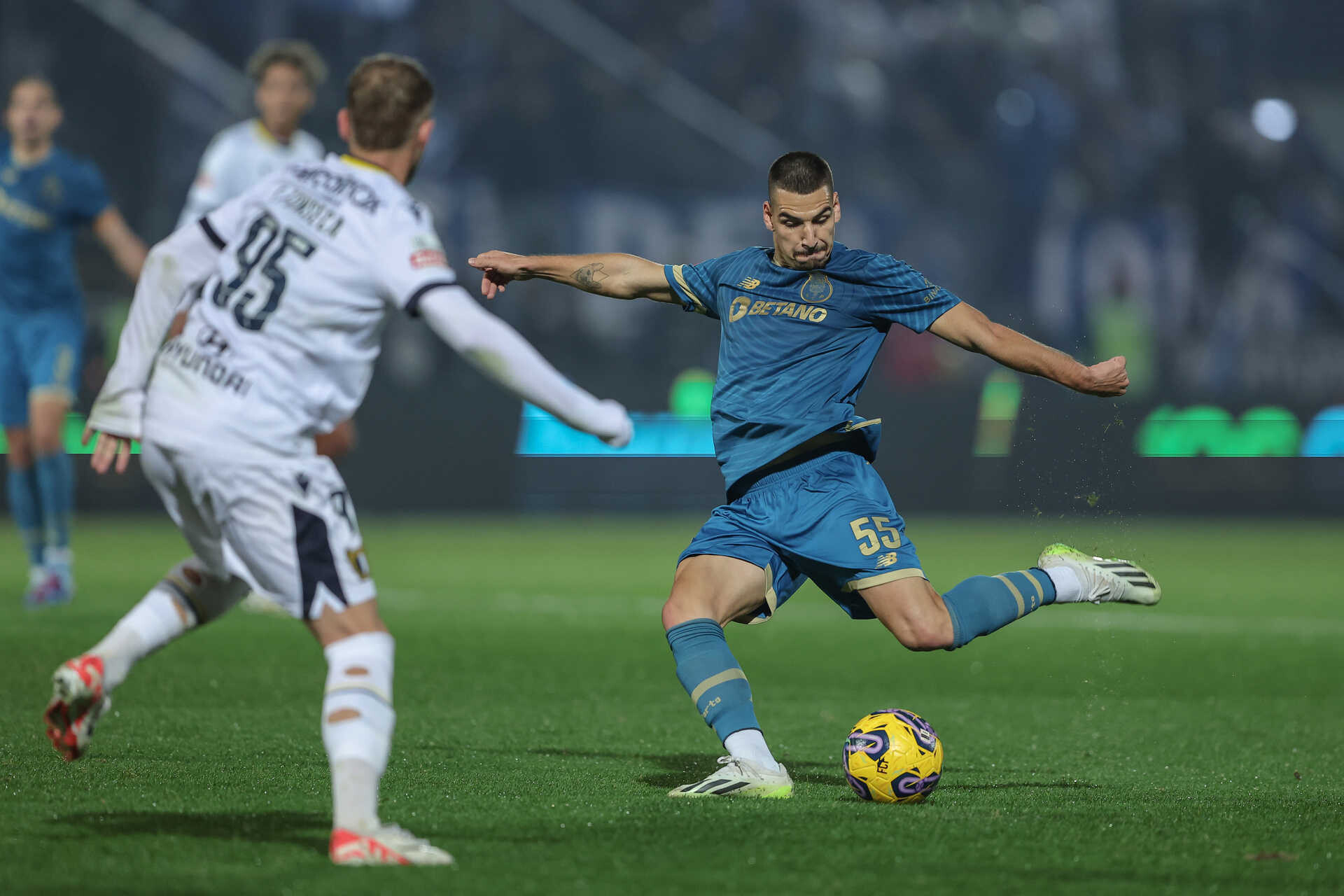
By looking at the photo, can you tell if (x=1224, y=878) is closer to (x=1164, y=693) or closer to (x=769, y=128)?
(x=1164, y=693)

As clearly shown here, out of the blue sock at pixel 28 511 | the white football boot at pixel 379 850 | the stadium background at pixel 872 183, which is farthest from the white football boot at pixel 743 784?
the stadium background at pixel 872 183

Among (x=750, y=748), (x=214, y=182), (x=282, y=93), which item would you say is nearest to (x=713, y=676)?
(x=750, y=748)

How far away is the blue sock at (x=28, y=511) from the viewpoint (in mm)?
8938

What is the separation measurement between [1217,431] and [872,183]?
617 cm

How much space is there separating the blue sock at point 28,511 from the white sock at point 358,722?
6129 millimetres

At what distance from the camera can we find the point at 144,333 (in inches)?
146

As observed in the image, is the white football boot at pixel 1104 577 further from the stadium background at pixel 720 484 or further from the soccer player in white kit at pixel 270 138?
the soccer player in white kit at pixel 270 138

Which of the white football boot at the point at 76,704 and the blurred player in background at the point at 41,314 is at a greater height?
the blurred player in background at the point at 41,314

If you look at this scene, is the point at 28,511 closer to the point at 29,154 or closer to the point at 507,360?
the point at 29,154

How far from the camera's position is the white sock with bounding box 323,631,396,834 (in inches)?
130

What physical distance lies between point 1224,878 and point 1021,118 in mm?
19948

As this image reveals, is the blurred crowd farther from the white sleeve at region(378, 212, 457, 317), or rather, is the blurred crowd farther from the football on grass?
the white sleeve at region(378, 212, 457, 317)

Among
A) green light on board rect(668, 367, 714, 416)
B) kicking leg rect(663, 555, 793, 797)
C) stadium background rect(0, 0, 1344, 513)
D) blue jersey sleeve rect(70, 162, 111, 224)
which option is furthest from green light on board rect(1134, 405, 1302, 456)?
kicking leg rect(663, 555, 793, 797)

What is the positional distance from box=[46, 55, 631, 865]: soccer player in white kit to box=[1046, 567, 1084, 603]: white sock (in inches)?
85.2
